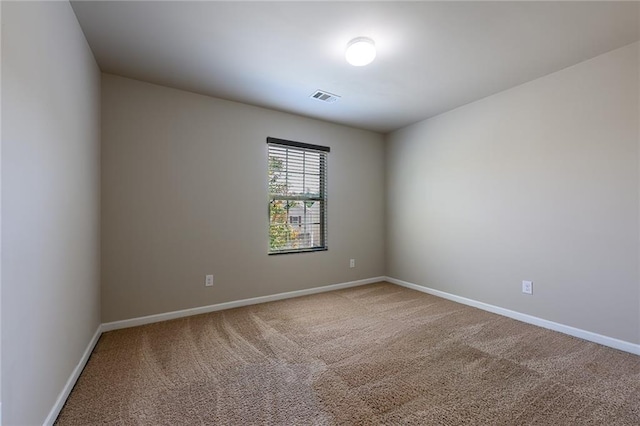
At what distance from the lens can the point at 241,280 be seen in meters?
3.27

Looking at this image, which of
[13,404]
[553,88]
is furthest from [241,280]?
[553,88]

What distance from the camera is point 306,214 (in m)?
3.83

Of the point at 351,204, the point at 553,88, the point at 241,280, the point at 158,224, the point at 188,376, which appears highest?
the point at 553,88

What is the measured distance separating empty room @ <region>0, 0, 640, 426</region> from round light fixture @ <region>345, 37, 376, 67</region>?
0.02 m

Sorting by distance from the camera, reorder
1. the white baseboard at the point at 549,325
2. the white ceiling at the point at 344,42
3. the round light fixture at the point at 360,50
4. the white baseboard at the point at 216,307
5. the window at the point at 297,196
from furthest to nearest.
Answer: the window at the point at 297,196, the white baseboard at the point at 216,307, the white baseboard at the point at 549,325, the round light fixture at the point at 360,50, the white ceiling at the point at 344,42

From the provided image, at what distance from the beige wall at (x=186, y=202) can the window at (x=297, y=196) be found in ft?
0.40

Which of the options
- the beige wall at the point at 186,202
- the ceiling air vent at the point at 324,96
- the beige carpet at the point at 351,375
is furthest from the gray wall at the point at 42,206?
the ceiling air vent at the point at 324,96

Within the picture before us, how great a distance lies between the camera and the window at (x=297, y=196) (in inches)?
140

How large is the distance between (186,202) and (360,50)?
2255 mm

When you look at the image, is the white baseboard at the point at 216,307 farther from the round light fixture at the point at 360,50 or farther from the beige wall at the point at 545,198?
Result: the round light fixture at the point at 360,50

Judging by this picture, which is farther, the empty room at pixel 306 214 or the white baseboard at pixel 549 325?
the white baseboard at pixel 549 325

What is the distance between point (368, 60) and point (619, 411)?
2.72 m

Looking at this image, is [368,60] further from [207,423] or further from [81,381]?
[81,381]

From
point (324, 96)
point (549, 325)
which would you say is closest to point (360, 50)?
point (324, 96)
